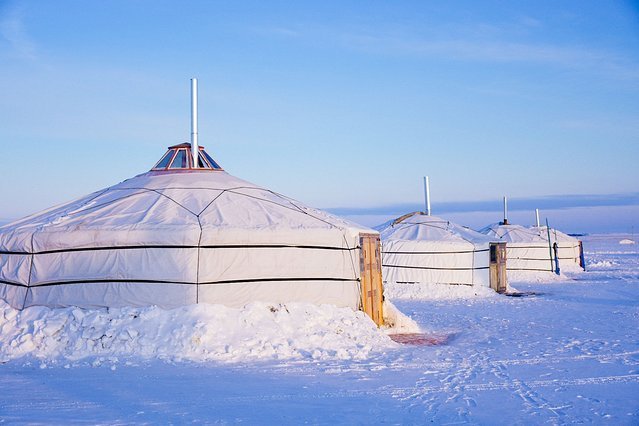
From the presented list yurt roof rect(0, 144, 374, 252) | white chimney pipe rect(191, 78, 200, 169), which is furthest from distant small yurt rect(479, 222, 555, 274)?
white chimney pipe rect(191, 78, 200, 169)

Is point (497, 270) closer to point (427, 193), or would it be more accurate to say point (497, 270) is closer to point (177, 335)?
point (427, 193)

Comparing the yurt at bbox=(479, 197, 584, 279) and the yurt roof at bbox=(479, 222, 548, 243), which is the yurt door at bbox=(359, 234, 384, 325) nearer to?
the yurt at bbox=(479, 197, 584, 279)

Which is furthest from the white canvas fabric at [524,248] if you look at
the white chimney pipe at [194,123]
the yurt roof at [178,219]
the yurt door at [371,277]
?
the yurt roof at [178,219]

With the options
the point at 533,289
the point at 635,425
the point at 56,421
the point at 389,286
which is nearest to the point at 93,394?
the point at 56,421

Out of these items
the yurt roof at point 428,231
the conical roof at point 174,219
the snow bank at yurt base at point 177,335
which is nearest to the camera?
the snow bank at yurt base at point 177,335

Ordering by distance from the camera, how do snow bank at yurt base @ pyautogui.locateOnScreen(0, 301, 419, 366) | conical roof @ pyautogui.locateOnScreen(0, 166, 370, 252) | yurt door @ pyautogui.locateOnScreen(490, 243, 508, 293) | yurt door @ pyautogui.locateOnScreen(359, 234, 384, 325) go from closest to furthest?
snow bank at yurt base @ pyautogui.locateOnScreen(0, 301, 419, 366) < conical roof @ pyautogui.locateOnScreen(0, 166, 370, 252) < yurt door @ pyautogui.locateOnScreen(359, 234, 384, 325) < yurt door @ pyautogui.locateOnScreen(490, 243, 508, 293)

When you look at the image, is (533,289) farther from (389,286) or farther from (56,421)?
(56,421)

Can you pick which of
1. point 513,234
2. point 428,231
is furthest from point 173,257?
point 513,234

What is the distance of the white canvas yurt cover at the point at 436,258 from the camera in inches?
651

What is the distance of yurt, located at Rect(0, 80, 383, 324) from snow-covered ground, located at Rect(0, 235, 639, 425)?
281 millimetres

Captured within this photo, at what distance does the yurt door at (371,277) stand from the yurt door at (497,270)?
794 cm

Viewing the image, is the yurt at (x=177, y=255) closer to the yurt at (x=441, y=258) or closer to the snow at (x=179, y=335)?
the snow at (x=179, y=335)

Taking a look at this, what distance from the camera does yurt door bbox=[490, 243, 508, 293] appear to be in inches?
677

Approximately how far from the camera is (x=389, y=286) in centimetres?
1639
